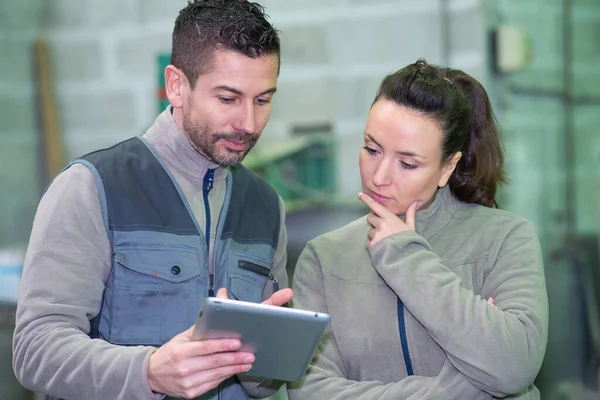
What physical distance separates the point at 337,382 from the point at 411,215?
0.34m

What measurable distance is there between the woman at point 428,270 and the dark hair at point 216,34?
25cm

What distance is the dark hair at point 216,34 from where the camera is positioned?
1.62m

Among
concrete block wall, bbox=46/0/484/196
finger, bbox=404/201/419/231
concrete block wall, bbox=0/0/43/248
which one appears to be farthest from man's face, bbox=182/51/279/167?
concrete block wall, bbox=0/0/43/248

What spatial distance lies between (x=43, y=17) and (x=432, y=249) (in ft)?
6.04

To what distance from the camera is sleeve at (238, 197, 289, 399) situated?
5.48ft

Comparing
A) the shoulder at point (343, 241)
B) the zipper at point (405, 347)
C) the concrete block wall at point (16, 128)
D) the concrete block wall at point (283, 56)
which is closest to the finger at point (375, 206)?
the shoulder at point (343, 241)

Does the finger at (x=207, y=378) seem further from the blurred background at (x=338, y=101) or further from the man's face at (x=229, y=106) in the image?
the blurred background at (x=338, y=101)

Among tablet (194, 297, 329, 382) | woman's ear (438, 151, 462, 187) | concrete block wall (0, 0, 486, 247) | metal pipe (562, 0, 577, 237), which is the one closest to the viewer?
tablet (194, 297, 329, 382)

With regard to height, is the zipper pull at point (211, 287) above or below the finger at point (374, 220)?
below

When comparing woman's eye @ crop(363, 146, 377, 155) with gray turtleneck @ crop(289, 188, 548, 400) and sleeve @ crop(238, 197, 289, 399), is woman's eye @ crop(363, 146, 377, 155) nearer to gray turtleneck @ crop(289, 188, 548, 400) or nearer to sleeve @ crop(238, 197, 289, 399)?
gray turtleneck @ crop(289, 188, 548, 400)

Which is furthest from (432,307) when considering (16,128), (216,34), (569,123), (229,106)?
(569,123)

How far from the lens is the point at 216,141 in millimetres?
1620

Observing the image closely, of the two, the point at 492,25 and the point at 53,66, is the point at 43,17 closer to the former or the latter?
the point at 53,66

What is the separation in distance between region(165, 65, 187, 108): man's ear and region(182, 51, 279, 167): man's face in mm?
49
